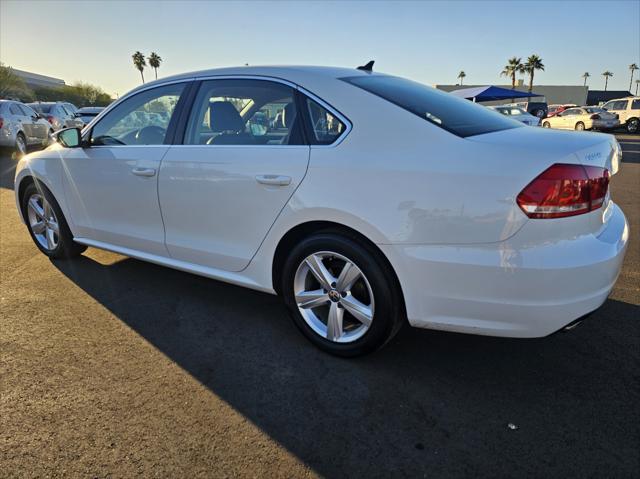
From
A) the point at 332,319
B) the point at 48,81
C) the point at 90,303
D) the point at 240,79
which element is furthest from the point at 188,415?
the point at 48,81

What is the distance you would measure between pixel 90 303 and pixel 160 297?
1.67 feet

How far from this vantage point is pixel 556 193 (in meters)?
2.03

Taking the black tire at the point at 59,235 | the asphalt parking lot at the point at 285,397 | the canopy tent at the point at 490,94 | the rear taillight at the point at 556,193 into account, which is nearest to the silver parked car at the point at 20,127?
the black tire at the point at 59,235

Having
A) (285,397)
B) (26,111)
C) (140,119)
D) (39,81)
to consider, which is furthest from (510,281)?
(39,81)

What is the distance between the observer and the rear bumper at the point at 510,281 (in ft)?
6.79

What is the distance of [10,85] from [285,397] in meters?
57.9

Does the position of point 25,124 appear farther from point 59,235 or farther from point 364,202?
point 364,202

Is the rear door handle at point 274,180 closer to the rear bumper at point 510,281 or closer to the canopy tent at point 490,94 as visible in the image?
the rear bumper at point 510,281

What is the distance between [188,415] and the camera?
229 cm

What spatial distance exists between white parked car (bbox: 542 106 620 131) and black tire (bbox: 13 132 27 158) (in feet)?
79.8

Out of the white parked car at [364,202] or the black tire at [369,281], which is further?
the black tire at [369,281]

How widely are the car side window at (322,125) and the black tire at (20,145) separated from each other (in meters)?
13.7

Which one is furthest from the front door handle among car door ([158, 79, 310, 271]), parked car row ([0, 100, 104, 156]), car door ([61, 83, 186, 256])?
parked car row ([0, 100, 104, 156])

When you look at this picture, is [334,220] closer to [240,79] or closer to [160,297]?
[240,79]
